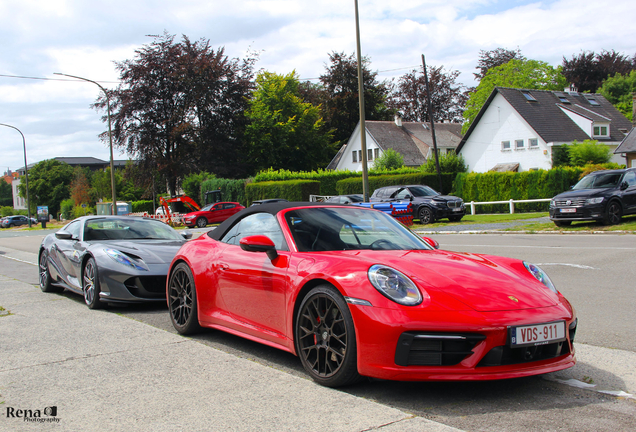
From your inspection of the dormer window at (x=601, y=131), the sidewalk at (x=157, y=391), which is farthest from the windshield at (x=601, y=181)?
the dormer window at (x=601, y=131)

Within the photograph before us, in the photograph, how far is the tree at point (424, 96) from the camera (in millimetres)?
66938

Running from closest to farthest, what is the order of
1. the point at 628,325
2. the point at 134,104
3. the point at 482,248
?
the point at 628,325
the point at 482,248
the point at 134,104

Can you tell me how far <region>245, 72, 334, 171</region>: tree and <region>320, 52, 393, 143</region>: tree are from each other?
5.39ft

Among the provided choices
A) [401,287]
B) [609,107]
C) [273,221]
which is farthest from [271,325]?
[609,107]

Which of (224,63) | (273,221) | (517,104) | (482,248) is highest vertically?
(224,63)

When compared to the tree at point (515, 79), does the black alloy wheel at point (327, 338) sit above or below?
below

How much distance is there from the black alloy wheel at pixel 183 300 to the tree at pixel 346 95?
186 feet

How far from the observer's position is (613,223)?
17.9 metres

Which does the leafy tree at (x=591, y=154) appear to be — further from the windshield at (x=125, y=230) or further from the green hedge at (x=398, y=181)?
the windshield at (x=125, y=230)

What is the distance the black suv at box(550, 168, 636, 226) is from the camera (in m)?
17.8

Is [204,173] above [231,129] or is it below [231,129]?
below

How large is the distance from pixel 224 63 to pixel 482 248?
1758 inches

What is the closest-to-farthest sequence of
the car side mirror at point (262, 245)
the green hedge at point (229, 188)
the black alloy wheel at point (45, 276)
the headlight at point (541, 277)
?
the headlight at point (541, 277)
the car side mirror at point (262, 245)
the black alloy wheel at point (45, 276)
the green hedge at point (229, 188)

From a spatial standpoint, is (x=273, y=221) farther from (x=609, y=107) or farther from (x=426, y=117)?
(x=426, y=117)
